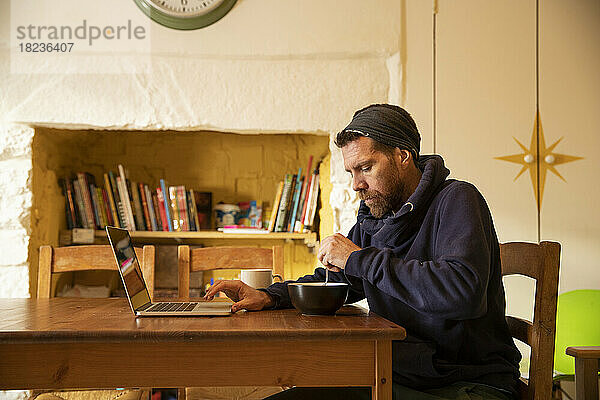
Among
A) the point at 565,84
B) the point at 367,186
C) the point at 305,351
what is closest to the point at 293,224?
the point at 565,84

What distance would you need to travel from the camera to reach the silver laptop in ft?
4.66

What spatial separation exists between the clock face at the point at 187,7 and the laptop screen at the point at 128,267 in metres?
1.52

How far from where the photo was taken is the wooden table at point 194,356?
117 centimetres

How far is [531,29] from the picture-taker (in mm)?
3029

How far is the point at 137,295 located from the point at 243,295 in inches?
10.5

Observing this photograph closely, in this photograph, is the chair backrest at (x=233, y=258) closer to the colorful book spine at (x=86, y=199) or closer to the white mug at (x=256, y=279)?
the white mug at (x=256, y=279)

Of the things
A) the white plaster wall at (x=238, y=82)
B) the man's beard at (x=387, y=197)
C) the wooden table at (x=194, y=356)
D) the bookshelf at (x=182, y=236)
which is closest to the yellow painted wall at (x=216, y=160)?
the bookshelf at (x=182, y=236)

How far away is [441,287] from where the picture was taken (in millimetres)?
1331

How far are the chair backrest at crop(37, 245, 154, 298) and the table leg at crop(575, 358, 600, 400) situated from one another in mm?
1397

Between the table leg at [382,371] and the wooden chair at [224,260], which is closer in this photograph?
the table leg at [382,371]

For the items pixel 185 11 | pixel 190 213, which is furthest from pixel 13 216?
pixel 185 11

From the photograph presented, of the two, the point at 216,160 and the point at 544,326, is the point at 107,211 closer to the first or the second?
the point at 216,160

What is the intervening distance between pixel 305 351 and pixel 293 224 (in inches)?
88.7

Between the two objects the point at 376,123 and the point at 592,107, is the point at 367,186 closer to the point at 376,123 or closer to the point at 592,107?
the point at 376,123
